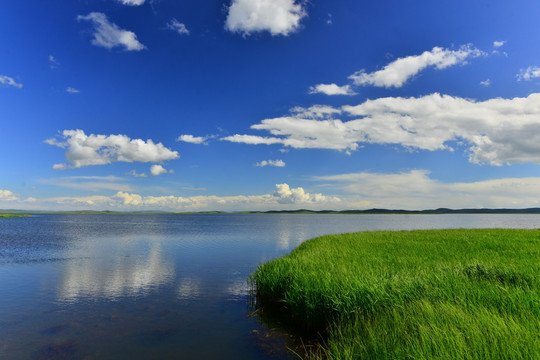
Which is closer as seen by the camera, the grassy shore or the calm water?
the grassy shore

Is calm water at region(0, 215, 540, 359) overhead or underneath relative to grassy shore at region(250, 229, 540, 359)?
underneath

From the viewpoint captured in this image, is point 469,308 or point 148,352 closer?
point 469,308

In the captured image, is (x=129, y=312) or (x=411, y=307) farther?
(x=129, y=312)

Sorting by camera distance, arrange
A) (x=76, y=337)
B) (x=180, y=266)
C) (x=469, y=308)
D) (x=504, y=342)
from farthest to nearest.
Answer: (x=180, y=266)
(x=76, y=337)
(x=469, y=308)
(x=504, y=342)

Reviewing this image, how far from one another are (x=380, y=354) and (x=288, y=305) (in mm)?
8791

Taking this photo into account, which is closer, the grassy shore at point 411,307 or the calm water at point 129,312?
the grassy shore at point 411,307

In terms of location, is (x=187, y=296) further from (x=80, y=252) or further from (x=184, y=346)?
(x=80, y=252)

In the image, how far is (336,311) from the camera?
13.1m

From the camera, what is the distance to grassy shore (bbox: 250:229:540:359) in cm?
732

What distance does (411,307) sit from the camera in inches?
417

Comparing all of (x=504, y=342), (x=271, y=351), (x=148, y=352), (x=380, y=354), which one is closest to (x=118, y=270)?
(x=148, y=352)

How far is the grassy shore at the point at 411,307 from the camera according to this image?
732 cm

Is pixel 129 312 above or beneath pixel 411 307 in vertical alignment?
beneath

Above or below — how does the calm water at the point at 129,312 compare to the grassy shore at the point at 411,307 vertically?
below
